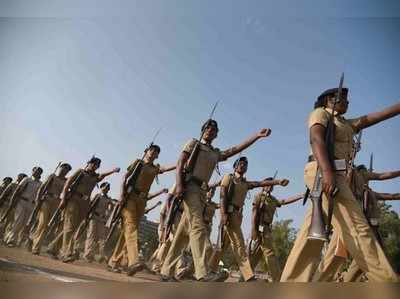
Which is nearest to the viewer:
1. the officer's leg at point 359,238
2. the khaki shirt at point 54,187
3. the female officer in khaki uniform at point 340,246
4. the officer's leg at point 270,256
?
the officer's leg at point 359,238

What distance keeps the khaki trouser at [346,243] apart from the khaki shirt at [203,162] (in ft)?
7.00

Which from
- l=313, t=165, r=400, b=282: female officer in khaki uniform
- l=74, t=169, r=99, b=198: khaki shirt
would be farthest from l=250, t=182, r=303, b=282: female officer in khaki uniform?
l=74, t=169, r=99, b=198: khaki shirt

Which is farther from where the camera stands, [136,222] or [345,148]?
[136,222]

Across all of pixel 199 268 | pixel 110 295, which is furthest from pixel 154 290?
pixel 199 268

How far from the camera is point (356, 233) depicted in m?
2.75

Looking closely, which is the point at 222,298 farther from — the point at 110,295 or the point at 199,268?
the point at 199,268

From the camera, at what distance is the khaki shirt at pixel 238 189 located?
7.35 meters

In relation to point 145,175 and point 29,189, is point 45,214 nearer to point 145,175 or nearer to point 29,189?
point 29,189

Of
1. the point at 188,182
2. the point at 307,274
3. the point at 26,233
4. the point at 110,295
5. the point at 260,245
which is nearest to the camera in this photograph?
the point at 110,295

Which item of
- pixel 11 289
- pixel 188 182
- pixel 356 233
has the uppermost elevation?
pixel 188 182

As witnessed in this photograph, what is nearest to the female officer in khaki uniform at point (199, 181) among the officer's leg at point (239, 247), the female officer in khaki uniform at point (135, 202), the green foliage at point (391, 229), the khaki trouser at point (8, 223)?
the female officer in khaki uniform at point (135, 202)

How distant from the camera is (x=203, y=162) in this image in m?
5.40

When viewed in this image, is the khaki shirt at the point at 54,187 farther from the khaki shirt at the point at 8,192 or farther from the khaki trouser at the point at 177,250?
the khaki trouser at the point at 177,250

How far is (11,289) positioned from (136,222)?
19.1 feet
